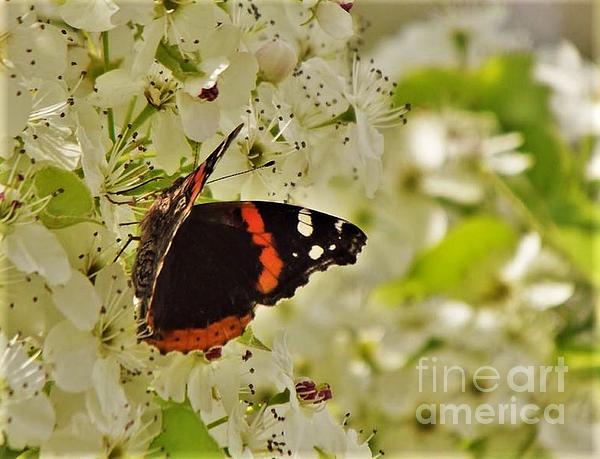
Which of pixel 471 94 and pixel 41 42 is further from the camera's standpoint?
pixel 471 94

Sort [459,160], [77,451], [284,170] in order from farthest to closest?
[459,160] → [284,170] → [77,451]

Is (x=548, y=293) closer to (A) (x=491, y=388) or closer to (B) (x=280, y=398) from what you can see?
(A) (x=491, y=388)

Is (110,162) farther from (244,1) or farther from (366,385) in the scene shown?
(366,385)

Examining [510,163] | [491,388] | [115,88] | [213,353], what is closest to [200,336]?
[213,353]

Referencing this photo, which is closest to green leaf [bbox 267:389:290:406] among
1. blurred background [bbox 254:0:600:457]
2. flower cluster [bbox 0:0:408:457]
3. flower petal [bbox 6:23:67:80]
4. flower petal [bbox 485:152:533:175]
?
flower cluster [bbox 0:0:408:457]

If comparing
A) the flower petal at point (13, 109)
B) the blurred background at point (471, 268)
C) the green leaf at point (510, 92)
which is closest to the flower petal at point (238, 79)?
the flower petal at point (13, 109)

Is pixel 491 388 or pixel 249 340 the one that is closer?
pixel 249 340

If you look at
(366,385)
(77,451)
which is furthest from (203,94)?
(366,385)
